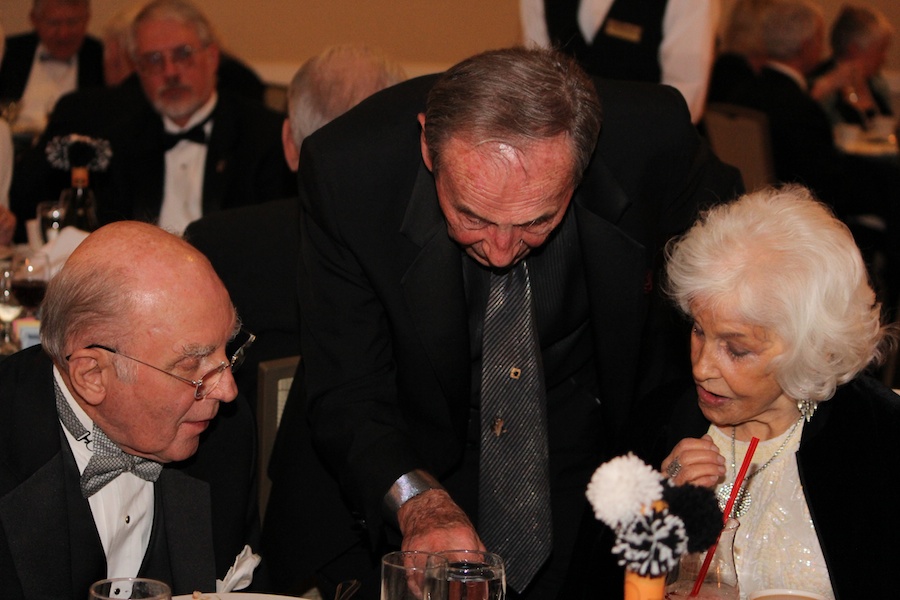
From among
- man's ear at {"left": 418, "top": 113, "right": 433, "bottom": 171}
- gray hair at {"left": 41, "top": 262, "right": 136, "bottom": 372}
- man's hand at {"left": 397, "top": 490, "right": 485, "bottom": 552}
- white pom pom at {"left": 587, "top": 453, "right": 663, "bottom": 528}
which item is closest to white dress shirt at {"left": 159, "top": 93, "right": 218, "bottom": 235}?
man's ear at {"left": 418, "top": 113, "right": 433, "bottom": 171}

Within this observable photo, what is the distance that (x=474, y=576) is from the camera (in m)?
1.67

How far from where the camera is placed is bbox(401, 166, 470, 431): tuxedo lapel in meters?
2.46

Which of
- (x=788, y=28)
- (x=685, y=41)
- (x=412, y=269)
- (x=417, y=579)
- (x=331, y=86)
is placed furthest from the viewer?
(x=788, y=28)

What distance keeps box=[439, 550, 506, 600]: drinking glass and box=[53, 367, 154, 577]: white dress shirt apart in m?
0.83

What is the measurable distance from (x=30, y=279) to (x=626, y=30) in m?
3.07

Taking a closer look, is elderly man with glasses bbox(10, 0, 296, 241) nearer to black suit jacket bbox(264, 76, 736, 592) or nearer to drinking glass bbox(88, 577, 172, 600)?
black suit jacket bbox(264, 76, 736, 592)

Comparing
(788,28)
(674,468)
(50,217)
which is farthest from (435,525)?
(788,28)

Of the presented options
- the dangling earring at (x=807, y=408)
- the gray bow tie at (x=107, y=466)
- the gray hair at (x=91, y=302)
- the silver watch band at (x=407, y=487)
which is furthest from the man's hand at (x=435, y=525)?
the dangling earring at (x=807, y=408)

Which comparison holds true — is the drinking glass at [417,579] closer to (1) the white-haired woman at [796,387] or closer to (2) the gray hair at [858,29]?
(1) the white-haired woman at [796,387]

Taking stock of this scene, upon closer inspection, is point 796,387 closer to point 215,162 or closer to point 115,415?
point 115,415

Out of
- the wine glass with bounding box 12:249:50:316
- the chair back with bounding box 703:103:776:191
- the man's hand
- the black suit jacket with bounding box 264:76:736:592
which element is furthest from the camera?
the chair back with bounding box 703:103:776:191

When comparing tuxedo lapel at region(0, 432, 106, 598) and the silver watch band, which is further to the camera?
the silver watch band

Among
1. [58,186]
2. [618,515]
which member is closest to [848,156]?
[58,186]

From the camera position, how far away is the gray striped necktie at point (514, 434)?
8.45 feet
